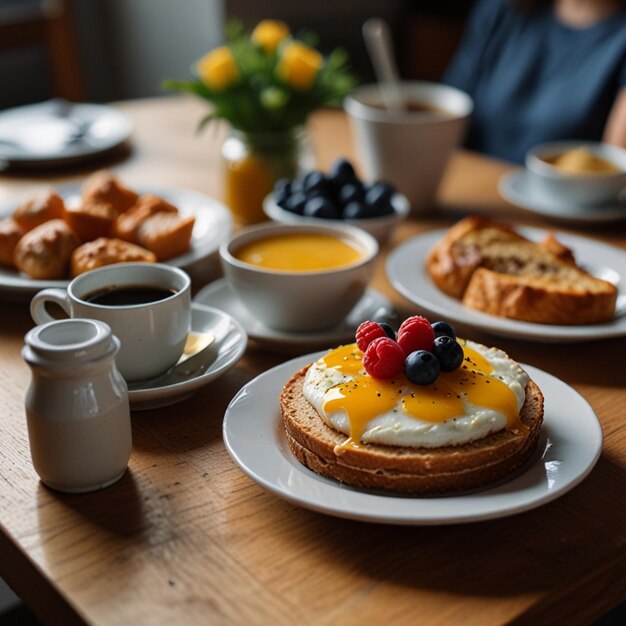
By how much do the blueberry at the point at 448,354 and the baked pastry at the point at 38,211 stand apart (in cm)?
77

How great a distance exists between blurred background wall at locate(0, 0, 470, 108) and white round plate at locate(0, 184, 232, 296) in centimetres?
184

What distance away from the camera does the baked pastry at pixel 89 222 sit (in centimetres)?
140

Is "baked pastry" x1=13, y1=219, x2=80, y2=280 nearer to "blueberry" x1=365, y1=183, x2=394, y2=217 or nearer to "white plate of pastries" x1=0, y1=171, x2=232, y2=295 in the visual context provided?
"white plate of pastries" x1=0, y1=171, x2=232, y2=295

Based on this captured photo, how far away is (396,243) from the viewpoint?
166cm

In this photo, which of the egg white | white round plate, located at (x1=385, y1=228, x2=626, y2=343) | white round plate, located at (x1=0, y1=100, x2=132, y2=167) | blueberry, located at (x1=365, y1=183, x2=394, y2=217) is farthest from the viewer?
white round plate, located at (x1=0, y1=100, x2=132, y2=167)

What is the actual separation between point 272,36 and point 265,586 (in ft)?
4.35

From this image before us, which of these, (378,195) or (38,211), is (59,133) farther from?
(378,195)

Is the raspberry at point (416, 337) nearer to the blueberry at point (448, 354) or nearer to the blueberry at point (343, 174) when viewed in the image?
the blueberry at point (448, 354)

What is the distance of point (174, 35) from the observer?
12.6 ft

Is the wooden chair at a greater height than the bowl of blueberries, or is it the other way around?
the wooden chair

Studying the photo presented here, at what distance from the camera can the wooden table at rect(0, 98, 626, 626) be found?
2.51 feet

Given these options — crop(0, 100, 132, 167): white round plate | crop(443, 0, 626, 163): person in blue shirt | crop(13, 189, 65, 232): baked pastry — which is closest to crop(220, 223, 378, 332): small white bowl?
crop(13, 189, 65, 232): baked pastry

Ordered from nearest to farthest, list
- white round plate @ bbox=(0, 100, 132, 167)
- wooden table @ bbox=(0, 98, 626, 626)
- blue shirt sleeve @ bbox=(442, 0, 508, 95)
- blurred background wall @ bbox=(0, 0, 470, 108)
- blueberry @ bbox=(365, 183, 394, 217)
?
1. wooden table @ bbox=(0, 98, 626, 626)
2. blueberry @ bbox=(365, 183, 394, 217)
3. white round plate @ bbox=(0, 100, 132, 167)
4. blue shirt sleeve @ bbox=(442, 0, 508, 95)
5. blurred background wall @ bbox=(0, 0, 470, 108)

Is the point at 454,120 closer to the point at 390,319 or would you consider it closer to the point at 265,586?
the point at 390,319
